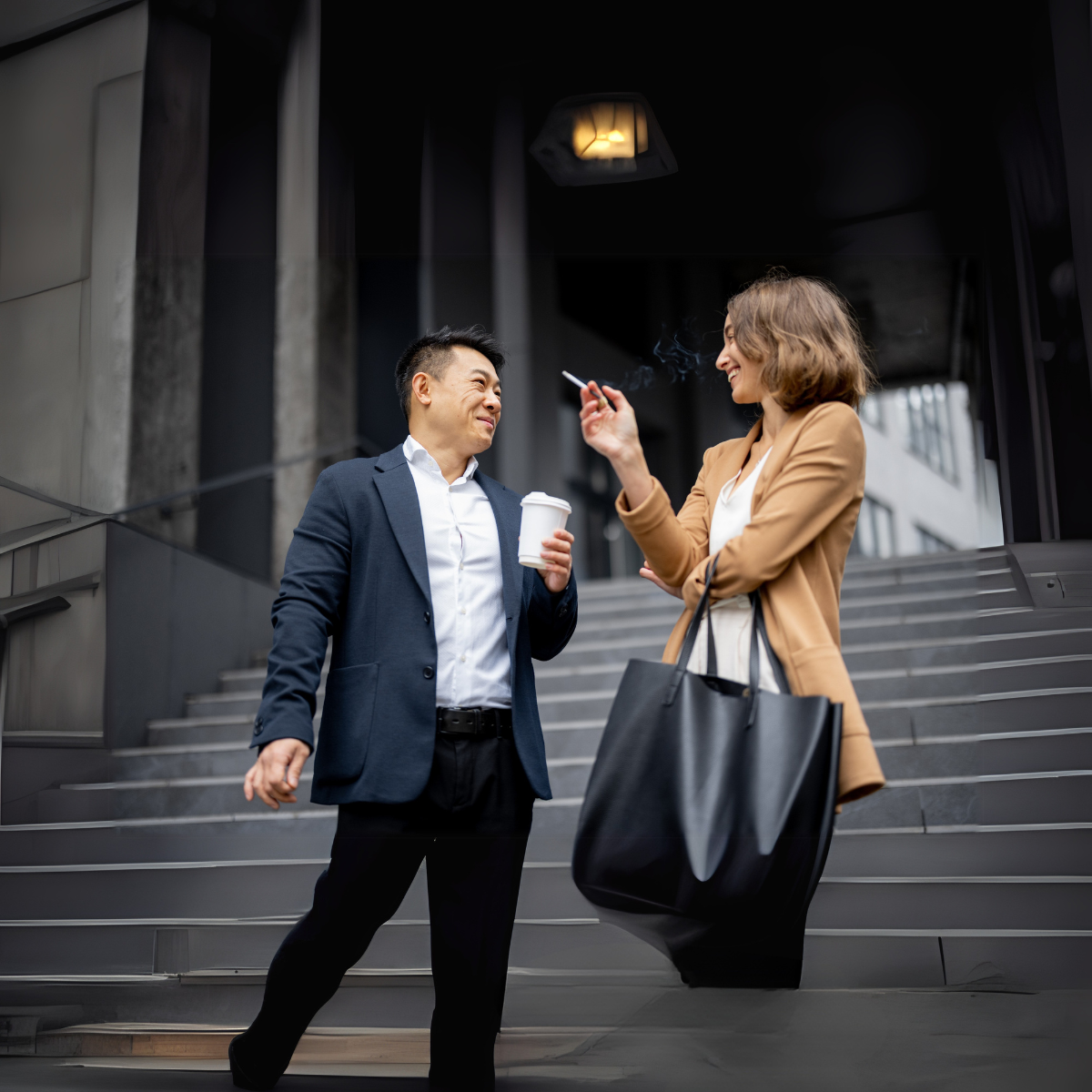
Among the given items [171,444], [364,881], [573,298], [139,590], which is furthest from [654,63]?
[171,444]

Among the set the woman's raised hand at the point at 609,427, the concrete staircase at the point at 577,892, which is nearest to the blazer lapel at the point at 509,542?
the woman's raised hand at the point at 609,427

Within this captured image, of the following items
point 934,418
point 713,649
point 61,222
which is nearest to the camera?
point 713,649

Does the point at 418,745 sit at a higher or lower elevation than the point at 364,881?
higher

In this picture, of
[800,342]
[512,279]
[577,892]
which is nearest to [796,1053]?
[577,892]

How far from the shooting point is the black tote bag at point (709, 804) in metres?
1.57

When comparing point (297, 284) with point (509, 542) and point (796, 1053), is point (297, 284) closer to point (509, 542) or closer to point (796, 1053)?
point (509, 542)

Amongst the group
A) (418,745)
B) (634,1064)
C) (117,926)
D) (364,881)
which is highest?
(418,745)

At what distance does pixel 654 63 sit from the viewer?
2.66 metres

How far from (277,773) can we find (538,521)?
62 cm

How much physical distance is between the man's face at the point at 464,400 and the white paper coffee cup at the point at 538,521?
340 millimetres

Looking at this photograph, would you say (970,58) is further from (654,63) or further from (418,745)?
(418,745)

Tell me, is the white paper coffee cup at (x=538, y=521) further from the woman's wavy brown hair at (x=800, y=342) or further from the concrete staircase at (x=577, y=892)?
the concrete staircase at (x=577, y=892)

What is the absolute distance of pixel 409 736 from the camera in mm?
1899

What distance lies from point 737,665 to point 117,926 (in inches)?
73.1
